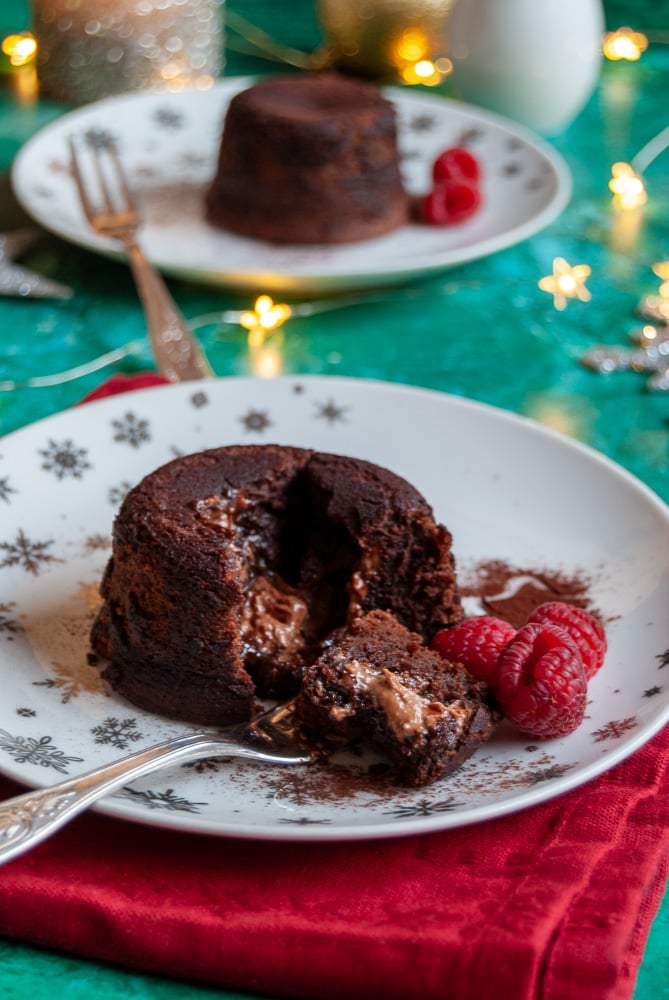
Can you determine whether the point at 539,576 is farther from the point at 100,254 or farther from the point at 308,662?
the point at 100,254

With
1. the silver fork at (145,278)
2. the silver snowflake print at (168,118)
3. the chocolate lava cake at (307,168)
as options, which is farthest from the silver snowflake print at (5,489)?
the silver snowflake print at (168,118)

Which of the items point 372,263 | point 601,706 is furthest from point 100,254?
point 601,706

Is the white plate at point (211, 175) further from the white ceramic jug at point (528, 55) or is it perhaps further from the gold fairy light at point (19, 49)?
the gold fairy light at point (19, 49)

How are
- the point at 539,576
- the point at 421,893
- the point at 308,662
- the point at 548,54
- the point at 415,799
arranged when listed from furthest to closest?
the point at 548,54, the point at 539,576, the point at 308,662, the point at 415,799, the point at 421,893

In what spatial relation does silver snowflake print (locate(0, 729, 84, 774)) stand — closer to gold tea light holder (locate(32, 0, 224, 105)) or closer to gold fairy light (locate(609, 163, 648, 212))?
gold fairy light (locate(609, 163, 648, 212))

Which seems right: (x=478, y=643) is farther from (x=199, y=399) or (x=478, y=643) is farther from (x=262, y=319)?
(x=262, y=319)

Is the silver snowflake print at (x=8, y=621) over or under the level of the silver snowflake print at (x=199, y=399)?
under

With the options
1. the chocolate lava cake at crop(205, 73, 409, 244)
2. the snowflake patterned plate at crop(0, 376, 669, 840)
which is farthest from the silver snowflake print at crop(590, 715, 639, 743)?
the chocolate lava cake at crop(205, 73, 409, 244)
